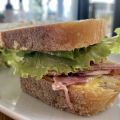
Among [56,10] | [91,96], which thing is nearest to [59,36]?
[91,96]

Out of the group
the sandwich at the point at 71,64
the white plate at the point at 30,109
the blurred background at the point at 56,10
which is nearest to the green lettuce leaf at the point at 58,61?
the sandwich at the point at 71,64

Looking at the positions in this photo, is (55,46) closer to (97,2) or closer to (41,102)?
(41,102)

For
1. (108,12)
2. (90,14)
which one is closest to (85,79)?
(108,12)

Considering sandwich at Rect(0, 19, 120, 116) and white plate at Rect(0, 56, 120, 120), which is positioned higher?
sandwich at Rect(0, 19, 120, 116)

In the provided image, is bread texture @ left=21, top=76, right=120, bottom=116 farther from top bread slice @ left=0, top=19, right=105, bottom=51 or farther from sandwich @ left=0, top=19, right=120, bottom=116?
top bread slice @ left=0, top=19, right=105, bottom=51

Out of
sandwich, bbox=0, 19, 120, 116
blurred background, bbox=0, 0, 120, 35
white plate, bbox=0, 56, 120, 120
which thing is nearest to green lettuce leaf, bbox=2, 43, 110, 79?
sandwich, bbox=0, 19, 120, 116

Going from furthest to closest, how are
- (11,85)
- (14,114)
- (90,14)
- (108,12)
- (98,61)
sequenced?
(90,14) → (108,12) → (11,85) → (98,61) → (14,114)

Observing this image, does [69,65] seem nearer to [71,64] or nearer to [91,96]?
[71,64]
